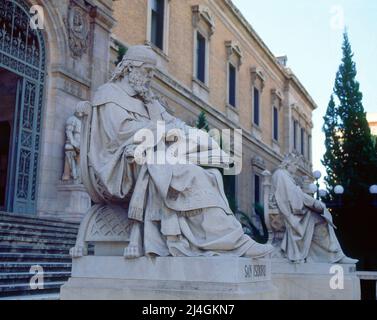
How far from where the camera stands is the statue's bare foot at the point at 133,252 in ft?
12.0

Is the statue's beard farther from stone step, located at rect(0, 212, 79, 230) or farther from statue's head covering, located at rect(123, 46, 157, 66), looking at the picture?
stone step, located at rect(0, 212, 79, 230)

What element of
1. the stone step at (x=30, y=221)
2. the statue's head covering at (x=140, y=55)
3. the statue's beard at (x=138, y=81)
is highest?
the statue's head covering at (x=140, y=55)

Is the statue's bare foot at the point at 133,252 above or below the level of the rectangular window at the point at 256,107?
below

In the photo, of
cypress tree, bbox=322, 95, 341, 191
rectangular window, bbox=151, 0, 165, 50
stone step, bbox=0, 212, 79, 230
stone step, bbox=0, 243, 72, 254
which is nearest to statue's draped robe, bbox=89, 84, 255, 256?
stone step, bbox=0, 243, 72, 254

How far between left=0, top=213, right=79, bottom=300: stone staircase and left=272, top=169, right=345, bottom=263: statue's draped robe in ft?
9.06

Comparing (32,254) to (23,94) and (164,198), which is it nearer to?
(164,198)

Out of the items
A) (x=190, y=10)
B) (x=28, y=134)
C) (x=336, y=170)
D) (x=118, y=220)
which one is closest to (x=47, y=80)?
(x=28, y=134)

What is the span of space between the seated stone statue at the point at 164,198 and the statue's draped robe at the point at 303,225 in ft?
9.07

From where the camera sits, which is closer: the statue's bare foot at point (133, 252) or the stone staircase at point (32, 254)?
the statue's bare foot at point (133, 252)

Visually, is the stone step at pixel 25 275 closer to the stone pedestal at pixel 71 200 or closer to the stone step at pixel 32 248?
the stone step at pixel 32 248

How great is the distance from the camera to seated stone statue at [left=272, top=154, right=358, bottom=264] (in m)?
6.42

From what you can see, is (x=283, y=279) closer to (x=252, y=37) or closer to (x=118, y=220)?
(x=118, y=220)

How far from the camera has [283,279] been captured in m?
6.20

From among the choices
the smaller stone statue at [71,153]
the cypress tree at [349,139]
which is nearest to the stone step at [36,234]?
the smaller stone statue at [71,153]
